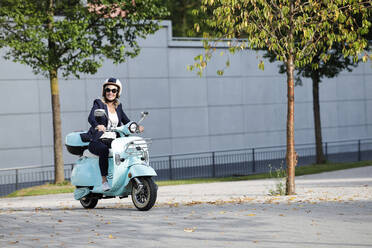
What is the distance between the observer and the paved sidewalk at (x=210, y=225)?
295 inches

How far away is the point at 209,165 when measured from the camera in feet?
87.4

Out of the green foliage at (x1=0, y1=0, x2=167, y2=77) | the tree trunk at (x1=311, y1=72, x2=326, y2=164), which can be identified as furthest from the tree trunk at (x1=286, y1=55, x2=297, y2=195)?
the tree trunk at (x1=311, y1=72, x2=326, y2=164)

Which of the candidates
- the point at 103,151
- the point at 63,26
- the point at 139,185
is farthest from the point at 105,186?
the point at 63,26

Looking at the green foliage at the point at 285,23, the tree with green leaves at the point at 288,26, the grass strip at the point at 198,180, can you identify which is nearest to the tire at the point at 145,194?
the tree with green leaves at the point at 288,26

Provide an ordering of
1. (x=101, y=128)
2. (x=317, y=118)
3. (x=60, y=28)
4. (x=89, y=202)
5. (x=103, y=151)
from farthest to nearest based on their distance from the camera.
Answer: (x=317, y=118), (x=60, y=28), (x=89, y=202), (x=103, y=151), (x=101, y=128)

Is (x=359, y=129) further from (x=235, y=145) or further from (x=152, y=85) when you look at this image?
(x=152, y=85)

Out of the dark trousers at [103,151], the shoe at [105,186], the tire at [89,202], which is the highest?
the dark trousers at [103,151]

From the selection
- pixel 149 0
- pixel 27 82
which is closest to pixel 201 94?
pixel 27 82

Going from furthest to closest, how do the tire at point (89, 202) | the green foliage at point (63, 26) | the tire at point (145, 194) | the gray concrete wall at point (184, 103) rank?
the gray concrete wall at point (184, 103)
the green foliage at point (63, 26)
the tire at point (89, 202)
the tire at point (145, 194)

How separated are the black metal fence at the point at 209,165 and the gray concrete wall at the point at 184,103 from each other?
91cm

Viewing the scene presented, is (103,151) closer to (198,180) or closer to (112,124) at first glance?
(112,124)

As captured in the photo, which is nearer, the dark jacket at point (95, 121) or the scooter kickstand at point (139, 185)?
the scooter kickstand at point (139, 185)

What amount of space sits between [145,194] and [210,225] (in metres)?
2.05

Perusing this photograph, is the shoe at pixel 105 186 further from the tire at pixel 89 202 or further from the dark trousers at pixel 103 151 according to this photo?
the tire at pixel 89 202
